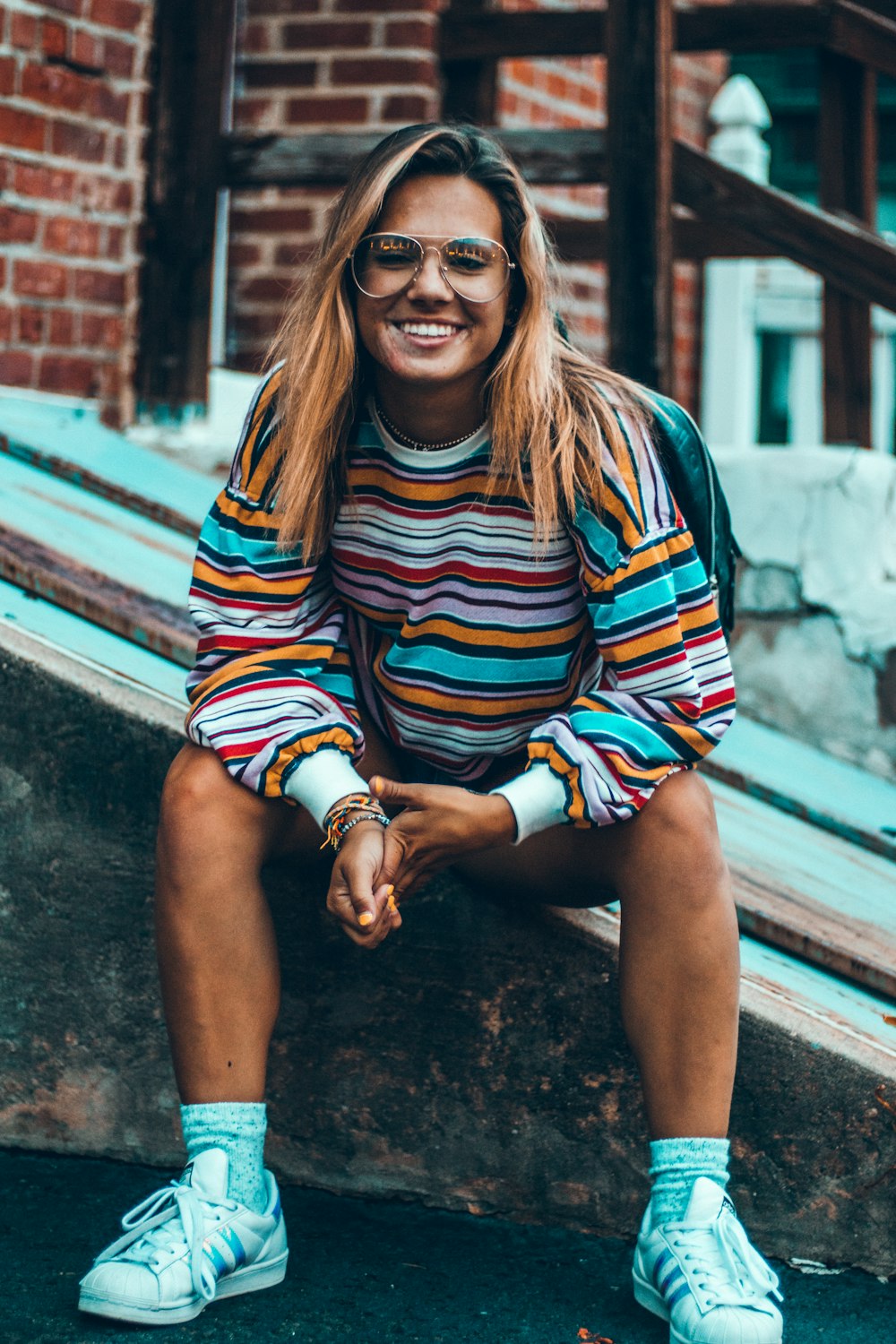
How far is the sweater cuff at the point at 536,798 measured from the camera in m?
1.86

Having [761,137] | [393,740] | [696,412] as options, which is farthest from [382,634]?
[761,137]

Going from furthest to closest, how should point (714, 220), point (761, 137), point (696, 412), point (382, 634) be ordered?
point (761, 137), point (696, 412), point (714, 220), point (382, 634)

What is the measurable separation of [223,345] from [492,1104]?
9.95ft

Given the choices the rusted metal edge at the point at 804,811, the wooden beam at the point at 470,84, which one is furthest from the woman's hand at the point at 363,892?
the wooden beam at the point at 470,84

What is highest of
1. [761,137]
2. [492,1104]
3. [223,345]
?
[761,137]

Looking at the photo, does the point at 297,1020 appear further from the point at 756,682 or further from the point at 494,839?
the point at 756,682

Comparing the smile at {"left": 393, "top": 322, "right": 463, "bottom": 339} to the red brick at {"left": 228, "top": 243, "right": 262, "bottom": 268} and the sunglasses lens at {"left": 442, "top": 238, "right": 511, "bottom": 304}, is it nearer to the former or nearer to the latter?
the sunglasses lens at {"left": 442, "top": 238, "right": 511, "bottom": 304}

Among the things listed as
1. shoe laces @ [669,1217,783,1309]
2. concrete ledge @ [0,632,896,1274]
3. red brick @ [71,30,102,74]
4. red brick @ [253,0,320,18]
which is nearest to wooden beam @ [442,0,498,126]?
red brick @ [253,0,320,18]

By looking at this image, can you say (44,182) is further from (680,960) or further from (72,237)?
(680,960)

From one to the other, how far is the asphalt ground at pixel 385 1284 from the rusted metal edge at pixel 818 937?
1.41ft

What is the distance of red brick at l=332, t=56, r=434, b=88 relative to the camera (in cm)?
429

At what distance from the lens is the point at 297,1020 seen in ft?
7.35

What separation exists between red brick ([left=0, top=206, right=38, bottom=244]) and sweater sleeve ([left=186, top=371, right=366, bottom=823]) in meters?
1.85

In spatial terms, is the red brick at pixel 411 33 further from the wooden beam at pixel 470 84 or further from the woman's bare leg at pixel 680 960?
the woman's bare leg at pixel 680 960
